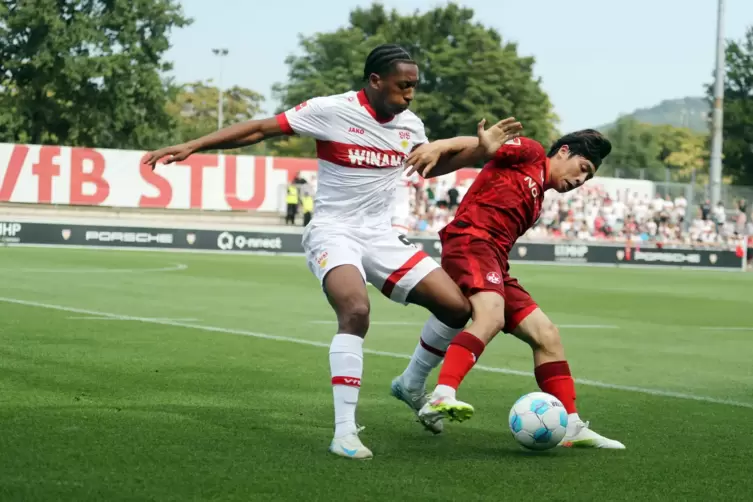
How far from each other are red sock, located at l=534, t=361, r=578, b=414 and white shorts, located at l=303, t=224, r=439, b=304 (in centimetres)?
89

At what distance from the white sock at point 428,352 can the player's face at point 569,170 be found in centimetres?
103

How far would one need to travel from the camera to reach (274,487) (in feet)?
16.3

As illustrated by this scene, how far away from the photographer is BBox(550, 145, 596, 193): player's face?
22.6 feet

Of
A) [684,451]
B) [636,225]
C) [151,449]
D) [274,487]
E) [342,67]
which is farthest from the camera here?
[342,67]

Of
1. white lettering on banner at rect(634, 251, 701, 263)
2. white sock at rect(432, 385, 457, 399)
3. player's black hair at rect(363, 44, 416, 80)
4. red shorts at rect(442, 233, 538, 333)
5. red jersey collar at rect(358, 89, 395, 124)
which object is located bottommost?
white lettering on banner at rect(634, 251, 701, 263)

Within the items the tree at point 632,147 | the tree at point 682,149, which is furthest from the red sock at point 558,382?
the tree at point 682,149

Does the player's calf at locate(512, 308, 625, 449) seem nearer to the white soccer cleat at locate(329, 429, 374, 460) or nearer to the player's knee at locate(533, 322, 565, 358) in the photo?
the player's knee at locate(533, 322, 565, 358)

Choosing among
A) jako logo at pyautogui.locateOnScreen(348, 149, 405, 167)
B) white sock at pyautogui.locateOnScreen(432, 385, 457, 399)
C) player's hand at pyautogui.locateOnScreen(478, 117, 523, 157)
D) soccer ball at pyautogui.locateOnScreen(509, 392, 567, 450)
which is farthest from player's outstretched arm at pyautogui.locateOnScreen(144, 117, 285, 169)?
soccer ball at pyautogui.locateOnScreen(509, 392, 567, 450)

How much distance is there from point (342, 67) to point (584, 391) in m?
73.6

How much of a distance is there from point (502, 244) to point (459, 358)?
85 cm

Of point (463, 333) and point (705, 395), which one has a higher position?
point (463, 333)

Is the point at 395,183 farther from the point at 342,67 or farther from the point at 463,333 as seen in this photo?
the point at 342,67

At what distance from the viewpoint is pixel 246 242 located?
32.5 m

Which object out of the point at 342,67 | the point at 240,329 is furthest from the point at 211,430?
the point at 342,67
